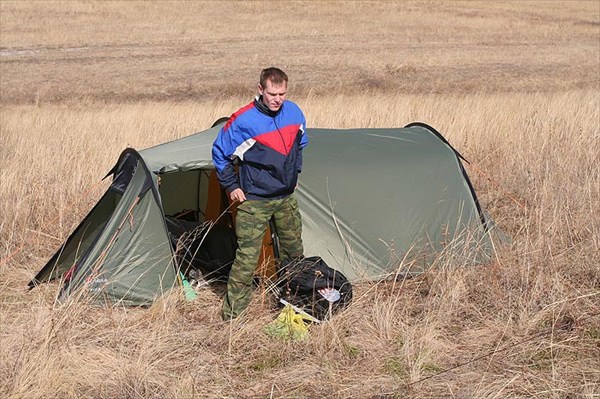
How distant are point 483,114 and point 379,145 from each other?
198 inches

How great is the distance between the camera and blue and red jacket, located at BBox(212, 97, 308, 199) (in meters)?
4.97

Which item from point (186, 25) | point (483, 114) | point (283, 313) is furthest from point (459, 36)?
point (283, 313)

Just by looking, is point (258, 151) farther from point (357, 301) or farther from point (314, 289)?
point (357, 301)

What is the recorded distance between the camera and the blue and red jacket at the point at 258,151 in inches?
196

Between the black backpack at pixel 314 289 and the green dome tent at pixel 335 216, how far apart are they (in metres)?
0.38

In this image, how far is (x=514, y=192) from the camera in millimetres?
7645

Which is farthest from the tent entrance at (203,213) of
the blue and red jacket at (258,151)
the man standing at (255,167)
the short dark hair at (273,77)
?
the short dark hair at (273,77)

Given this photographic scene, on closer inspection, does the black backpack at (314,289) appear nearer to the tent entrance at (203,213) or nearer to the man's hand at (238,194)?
the tent entrance at (203,213)

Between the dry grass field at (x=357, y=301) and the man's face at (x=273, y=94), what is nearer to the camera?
the dry grass field at (x=357, y=301)

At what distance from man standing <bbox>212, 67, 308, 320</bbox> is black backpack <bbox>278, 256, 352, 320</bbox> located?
0.85ft

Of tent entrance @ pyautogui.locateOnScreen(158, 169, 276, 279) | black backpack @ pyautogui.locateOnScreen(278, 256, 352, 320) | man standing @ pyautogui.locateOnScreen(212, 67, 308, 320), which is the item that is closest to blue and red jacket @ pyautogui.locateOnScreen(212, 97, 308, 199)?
man standing @ pyautogui.locateOnScreen(212, 67, 308, 320)

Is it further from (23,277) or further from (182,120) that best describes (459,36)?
(23,277)

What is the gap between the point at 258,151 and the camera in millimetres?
5004

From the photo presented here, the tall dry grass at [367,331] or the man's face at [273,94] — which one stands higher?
the man's face at [273,94]
